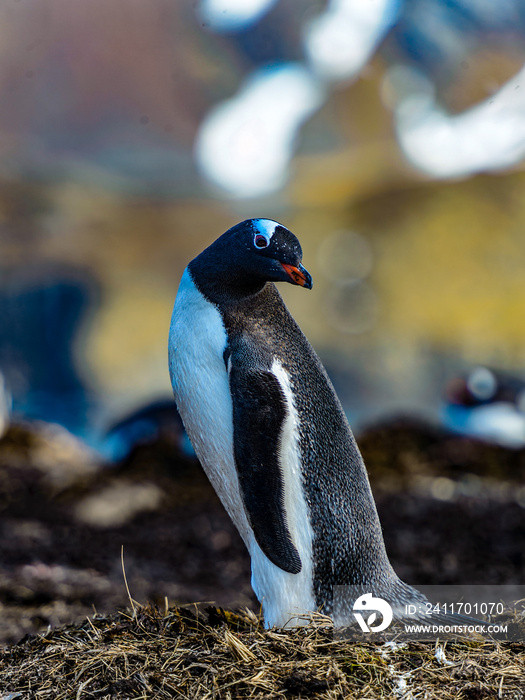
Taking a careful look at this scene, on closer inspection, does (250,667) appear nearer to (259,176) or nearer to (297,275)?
(297,275)

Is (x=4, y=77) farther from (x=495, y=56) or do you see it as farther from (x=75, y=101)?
(x=495, y=56)

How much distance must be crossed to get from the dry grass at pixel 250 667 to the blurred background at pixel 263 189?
540cm

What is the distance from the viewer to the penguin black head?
2391 millimetres

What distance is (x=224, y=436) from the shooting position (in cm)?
249

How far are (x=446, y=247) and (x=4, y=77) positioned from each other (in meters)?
5.80

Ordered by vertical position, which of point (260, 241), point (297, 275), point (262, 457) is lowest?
point (262, 457)

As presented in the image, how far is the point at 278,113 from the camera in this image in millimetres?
7711

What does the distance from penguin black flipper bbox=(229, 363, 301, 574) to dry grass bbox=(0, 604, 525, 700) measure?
0.95 feet

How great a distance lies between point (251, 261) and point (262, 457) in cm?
75

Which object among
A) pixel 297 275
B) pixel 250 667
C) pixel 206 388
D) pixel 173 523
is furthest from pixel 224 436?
pixel 173 523

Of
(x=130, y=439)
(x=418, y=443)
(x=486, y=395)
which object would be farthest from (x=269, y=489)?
(x=486, y=395)

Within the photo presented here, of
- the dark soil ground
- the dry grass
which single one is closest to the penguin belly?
the dry grass

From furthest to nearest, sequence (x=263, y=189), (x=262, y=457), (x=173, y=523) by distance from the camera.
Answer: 1. (x=263, y=189)
2. (x=173, y=523)
3. (x=262, y=457)

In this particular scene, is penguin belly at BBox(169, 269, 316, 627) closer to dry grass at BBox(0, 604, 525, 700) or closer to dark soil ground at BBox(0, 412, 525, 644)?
dry grass at BBox(0, 604, 525, 700)
